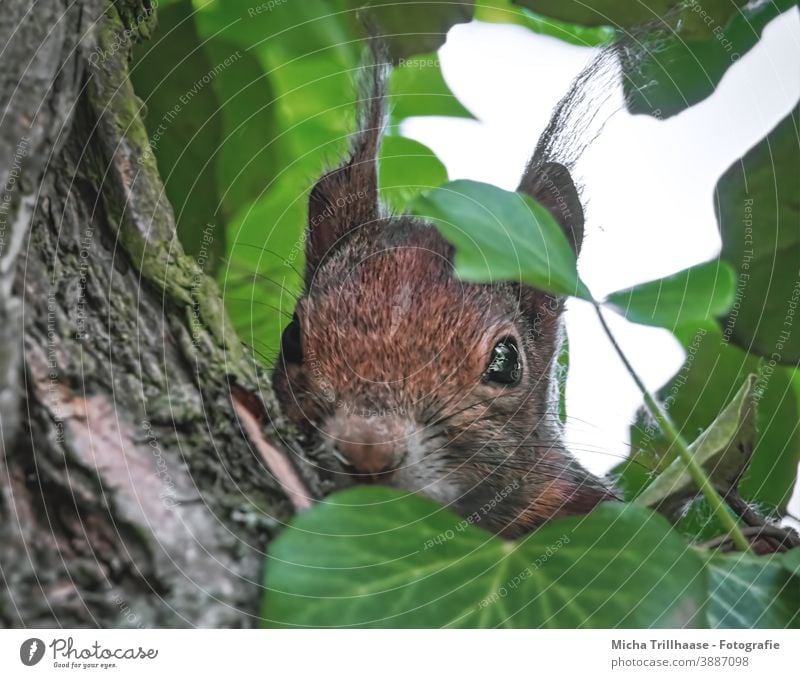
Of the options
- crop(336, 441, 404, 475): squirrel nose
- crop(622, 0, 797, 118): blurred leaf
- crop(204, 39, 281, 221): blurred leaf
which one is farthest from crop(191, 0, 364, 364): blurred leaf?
crop(622, 0, 797, 118): blurred leaf

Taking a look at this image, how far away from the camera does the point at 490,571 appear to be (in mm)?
477

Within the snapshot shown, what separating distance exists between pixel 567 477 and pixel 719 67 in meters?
0.36

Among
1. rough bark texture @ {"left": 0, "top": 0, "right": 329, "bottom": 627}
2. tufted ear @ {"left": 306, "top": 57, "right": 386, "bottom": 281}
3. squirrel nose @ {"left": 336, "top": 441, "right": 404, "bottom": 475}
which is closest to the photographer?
rough bark texture @ {"left": 0, "top": 0, "right": 329, "bottom": 627}

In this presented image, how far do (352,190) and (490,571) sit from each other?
1.08ft

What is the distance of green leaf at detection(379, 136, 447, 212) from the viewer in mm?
565

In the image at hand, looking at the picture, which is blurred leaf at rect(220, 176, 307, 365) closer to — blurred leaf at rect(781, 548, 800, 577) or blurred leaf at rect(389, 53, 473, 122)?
blurred leaf at rect(389, 53, 473, 122)

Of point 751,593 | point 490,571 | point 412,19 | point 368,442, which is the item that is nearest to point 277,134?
point 412,19

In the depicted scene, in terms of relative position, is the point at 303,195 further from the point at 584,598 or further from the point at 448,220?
the point at 584,598

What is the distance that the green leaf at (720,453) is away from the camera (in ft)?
1.69

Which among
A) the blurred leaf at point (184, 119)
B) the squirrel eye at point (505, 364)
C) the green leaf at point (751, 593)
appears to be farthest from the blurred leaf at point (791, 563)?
the blurred leaf at point (184, 119)

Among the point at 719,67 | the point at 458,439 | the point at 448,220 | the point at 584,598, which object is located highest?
the point at 719,67

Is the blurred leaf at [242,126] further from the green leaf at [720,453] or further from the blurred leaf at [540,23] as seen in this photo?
the green leaf at [720,453]

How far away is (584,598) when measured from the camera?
0.48 m
